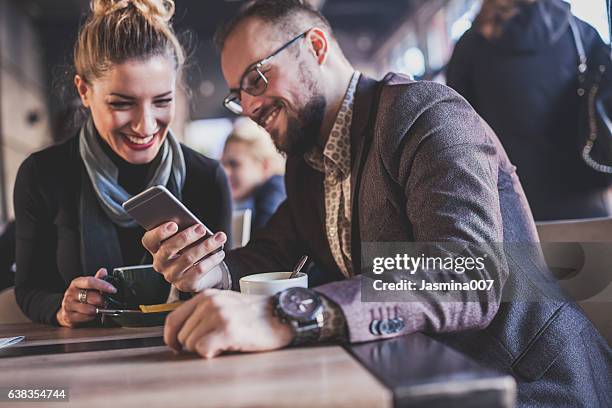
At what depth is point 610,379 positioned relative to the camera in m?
1.17

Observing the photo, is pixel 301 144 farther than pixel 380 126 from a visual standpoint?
Yes

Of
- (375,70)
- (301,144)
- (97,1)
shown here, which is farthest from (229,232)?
(375,70)

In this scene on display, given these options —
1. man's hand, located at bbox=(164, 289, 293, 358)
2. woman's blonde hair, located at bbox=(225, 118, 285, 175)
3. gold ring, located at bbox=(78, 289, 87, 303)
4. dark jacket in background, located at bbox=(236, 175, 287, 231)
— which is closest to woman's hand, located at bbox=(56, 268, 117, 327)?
gold ring, located at bbox=(78, 289, 87, 303)

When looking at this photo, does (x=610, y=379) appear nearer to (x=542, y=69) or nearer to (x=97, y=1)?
(x=542, y=69)

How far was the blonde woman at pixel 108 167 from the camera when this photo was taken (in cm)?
164

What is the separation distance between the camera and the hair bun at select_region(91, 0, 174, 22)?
1.72 metres

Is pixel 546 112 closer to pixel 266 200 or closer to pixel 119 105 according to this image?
pixel 119 105

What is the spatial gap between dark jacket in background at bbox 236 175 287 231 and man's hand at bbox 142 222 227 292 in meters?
1.79

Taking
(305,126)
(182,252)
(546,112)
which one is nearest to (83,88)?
(305,126)

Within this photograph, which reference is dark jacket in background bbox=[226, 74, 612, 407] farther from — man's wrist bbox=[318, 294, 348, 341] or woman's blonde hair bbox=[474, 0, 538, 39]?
woman's blonde hair bbox=[474, 0, 538, 39]

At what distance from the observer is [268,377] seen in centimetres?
73

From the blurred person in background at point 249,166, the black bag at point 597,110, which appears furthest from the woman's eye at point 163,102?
the blurred person in background at point 249,166

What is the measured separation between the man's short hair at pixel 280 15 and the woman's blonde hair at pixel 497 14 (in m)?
0.67

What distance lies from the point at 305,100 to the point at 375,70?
27.9 feet
